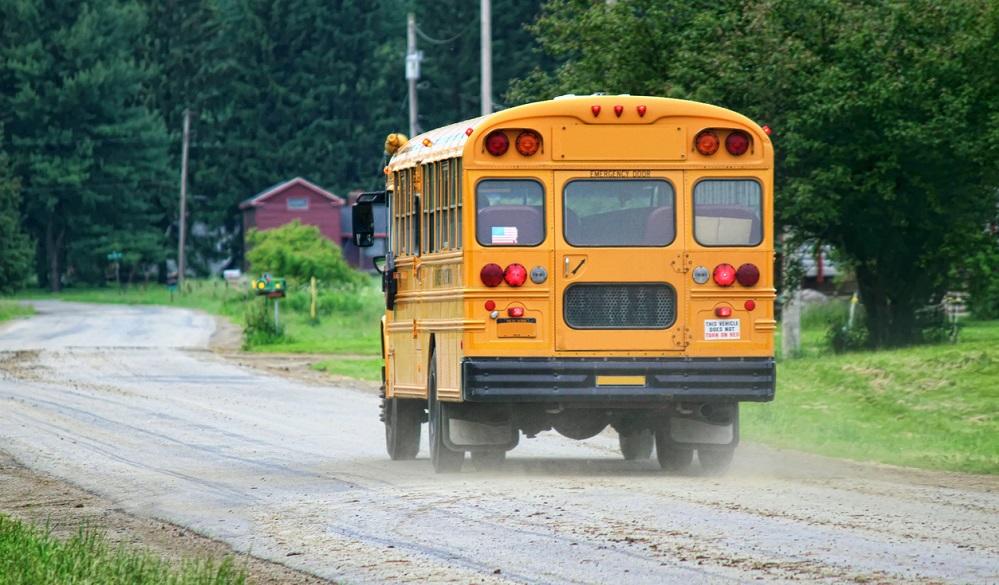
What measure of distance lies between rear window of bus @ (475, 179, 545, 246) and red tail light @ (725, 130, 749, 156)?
1.59 m

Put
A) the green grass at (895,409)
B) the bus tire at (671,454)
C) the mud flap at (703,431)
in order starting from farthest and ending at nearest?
1. the green grass at (895,409)
2. the bus tire at (671,454)
3. the mud flap at (703,431)

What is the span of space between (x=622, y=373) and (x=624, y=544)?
15.1 ft

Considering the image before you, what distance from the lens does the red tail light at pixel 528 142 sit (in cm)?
1636

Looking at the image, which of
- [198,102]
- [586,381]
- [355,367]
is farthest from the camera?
[198,102]

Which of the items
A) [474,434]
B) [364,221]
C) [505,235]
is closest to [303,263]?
[364,221]

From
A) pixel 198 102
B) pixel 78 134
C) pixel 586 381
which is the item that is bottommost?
pixel 586 381

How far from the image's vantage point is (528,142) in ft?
53.7

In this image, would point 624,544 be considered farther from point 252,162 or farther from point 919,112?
point 252,162

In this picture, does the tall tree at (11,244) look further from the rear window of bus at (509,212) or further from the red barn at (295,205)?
the rear window of bus at (509,212)

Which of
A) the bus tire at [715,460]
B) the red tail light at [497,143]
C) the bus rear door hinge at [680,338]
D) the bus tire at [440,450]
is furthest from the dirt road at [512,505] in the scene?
the red tail light at [497,143]

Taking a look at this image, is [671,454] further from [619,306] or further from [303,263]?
[303,263]

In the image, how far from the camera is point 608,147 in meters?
16.4

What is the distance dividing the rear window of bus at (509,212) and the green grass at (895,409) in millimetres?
4327

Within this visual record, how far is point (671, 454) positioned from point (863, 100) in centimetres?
1314
